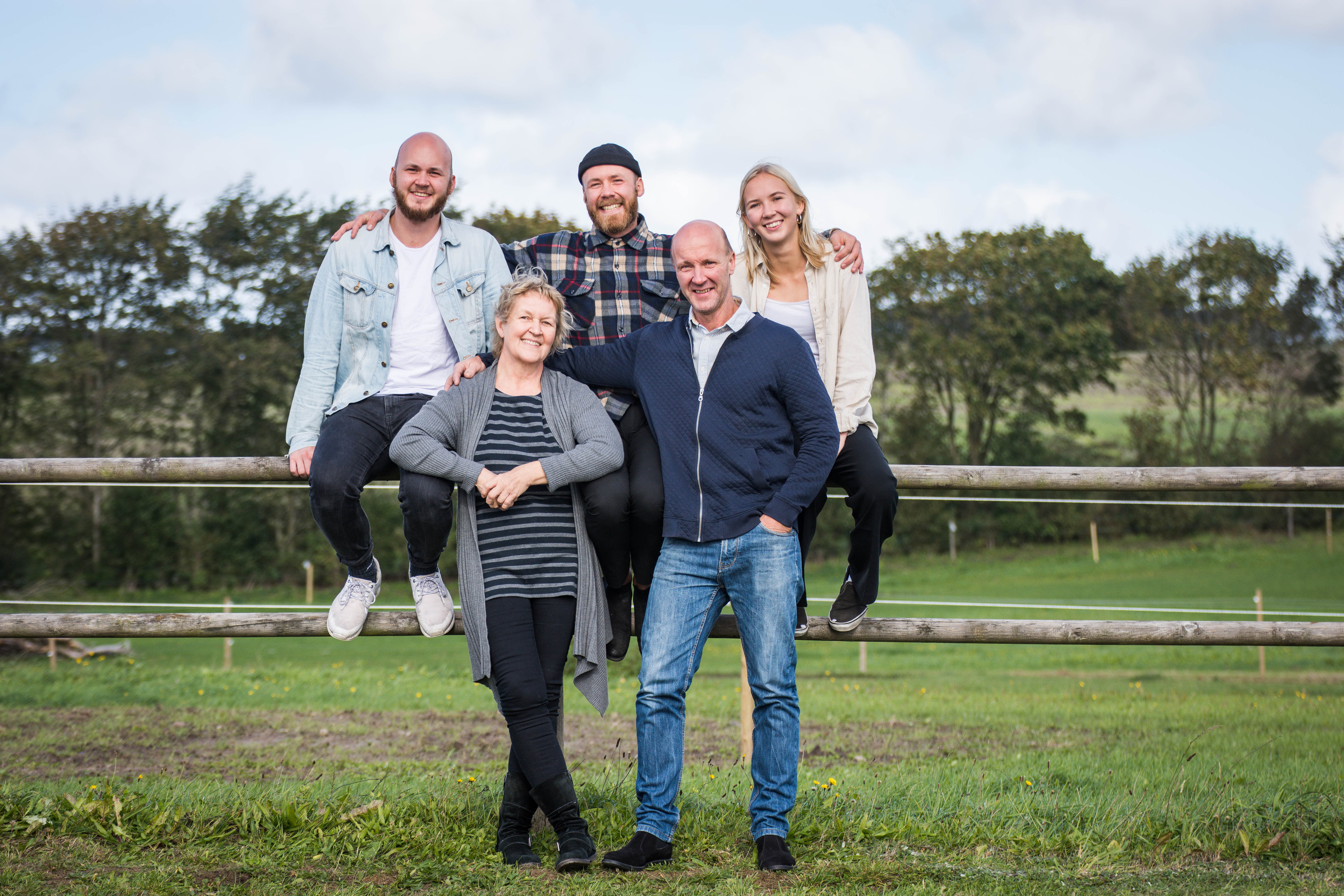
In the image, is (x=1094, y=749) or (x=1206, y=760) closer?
(x=1206, y=760)

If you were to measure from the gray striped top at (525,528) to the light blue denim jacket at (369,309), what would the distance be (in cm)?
60

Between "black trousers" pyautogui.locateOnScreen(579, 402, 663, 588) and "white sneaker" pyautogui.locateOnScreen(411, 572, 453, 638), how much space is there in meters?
0.58

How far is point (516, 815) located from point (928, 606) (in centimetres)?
1808

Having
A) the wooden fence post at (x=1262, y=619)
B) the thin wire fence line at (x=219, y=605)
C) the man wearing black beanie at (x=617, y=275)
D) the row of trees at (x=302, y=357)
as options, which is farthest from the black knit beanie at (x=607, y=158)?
Answer: the row of trees at (x=302, y=357)

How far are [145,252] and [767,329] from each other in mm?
22989

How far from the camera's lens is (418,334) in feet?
13.5

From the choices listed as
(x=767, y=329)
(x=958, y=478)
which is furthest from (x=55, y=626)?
(x=958, y=478)

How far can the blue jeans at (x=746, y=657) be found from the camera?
3471mm

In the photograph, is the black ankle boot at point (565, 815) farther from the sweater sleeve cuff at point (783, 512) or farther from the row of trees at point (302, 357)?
the row of trees at point (302, 357)

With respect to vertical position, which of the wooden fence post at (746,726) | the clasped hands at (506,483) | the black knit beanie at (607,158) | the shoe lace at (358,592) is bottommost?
the wooden fence post at (746,726)

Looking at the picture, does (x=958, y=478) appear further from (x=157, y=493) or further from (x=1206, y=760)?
(x=157, y=493)

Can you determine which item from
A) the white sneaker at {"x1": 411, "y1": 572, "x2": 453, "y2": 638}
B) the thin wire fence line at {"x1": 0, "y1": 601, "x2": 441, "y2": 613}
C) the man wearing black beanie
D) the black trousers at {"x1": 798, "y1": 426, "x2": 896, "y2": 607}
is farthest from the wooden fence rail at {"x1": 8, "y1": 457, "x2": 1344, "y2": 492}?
the thin wire fence line at {"x1": 0, "y1": 601, "x2": 441, "y2": 613}

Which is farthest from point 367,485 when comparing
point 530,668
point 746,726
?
point 746,726

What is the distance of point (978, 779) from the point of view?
5.02 metres
